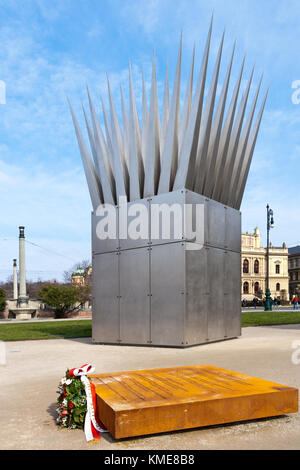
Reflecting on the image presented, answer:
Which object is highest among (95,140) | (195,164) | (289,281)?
(95,140)

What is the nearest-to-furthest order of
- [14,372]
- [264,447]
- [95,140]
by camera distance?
1. [264,447]
2. [14,372]
3. [95,140]

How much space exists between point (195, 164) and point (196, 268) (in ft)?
10.1

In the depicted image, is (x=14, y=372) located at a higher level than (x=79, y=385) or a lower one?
lower

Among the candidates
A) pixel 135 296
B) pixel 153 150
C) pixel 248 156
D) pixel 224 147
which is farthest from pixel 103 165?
pixel 248 156

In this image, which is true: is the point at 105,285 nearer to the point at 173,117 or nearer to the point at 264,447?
the point at 173,117

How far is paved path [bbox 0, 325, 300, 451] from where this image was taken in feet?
13.3

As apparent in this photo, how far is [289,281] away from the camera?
119 m

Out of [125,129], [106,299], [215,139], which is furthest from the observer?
[125,129]

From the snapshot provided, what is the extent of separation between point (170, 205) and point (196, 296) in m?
2.71

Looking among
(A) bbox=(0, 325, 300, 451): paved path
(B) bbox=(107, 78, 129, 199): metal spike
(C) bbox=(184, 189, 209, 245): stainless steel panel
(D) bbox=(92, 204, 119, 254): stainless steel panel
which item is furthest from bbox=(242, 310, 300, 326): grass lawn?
(B) bbox=(107, 78, 129, 199): metal spike

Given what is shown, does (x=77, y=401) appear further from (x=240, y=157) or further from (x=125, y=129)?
(x=240, y=157)

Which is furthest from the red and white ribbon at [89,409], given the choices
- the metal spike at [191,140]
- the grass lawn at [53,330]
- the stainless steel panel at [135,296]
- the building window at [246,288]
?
the building window at [246,288]

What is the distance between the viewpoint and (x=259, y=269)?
4247 inches
